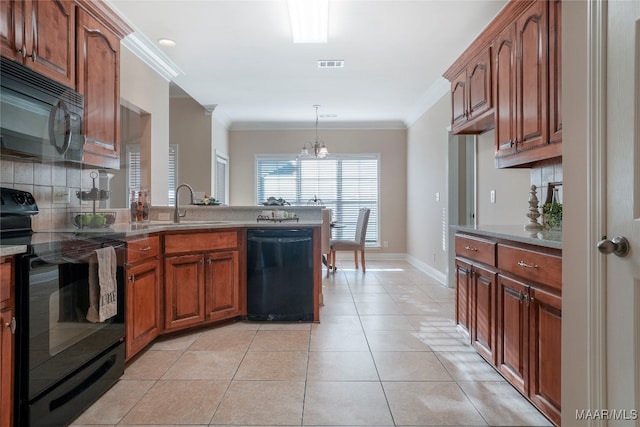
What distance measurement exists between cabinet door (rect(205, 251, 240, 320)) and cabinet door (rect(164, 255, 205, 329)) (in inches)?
2.7

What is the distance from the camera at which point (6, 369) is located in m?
1.47

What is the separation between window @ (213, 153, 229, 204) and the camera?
21.7ft

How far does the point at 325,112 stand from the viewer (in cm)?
652

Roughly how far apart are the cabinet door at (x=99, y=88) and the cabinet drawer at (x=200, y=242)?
0.71 metres

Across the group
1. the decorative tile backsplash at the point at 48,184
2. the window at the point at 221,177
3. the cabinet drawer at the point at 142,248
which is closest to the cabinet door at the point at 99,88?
the decorative tile backsplash at the point at 48,184

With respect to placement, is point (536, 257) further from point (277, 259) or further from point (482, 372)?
point (277, 259)

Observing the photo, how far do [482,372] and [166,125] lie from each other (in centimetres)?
398

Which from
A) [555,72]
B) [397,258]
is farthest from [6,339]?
[397,258]

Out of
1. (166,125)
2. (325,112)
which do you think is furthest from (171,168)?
(325,112)

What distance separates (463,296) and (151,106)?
3.52 m

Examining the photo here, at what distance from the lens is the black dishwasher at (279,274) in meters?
3.28

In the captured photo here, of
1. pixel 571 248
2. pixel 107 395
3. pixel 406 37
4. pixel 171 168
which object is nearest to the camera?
pixel 571 248

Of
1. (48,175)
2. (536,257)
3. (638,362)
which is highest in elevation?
(48,175)

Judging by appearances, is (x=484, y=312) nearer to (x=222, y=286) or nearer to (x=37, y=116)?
(x=222, y=286)
